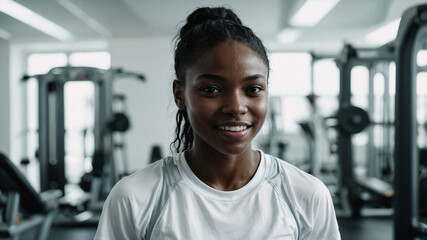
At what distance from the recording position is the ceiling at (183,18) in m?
Result: 4.46

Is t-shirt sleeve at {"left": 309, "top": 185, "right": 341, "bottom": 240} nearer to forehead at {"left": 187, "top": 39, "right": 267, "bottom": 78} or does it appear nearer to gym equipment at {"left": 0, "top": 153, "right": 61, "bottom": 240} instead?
forehead at {"left": 187, "top": 39, "right": 267, "bottom": 78}

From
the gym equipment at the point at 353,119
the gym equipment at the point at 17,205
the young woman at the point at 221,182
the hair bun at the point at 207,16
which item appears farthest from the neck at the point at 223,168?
the gym equipment at the point at 353,119

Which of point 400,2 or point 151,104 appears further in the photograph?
point 151,104

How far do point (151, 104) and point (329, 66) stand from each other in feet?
9.58

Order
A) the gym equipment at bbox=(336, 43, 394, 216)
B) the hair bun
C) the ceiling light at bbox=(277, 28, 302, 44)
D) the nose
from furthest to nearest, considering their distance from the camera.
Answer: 1. the ceiling light at bbox=(277, 28, 302, 44)
2. the gym equipment at bbox=(336, 43, 394, 216)
3. the hair bun
4. the nose

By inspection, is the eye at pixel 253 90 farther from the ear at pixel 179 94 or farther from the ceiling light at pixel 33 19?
the ceiling light at pixel 33 19

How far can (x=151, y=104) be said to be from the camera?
6223mm

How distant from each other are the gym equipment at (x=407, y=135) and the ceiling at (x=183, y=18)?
2.42m

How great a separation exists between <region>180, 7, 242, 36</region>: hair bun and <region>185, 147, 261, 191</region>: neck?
0.92 ft

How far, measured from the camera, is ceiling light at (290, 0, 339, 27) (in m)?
3.98

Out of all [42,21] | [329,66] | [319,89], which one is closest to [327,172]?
[319,89]

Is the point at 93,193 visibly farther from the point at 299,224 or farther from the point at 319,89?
the point at 319,89

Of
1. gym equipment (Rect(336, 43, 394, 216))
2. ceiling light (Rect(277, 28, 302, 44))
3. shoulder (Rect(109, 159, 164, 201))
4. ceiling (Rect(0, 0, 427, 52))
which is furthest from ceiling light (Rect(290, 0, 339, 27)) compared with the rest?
shoulder (Rect(109, 159, 164, 201))

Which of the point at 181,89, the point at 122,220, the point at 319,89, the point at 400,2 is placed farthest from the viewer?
the point at 319,89
